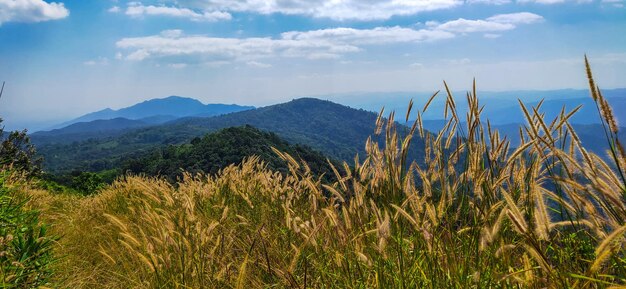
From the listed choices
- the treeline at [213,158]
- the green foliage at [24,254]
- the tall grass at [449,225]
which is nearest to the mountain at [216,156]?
the treeline at [213,158]

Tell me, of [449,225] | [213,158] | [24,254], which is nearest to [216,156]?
[213,158]

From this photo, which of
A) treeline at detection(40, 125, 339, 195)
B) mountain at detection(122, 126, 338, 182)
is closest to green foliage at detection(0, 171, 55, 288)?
treeline at detection(40, 125, 339, 195)

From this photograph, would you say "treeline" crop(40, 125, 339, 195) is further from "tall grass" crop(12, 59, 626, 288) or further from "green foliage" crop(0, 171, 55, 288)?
"tall grass" crop(12, 59, 626, 288)

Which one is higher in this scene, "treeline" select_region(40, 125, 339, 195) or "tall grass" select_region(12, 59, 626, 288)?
"tall grass" select_region(12, 59, 626, 288)

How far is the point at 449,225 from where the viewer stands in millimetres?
2904

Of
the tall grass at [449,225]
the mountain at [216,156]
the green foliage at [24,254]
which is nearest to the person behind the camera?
the tall grass at [449,225]

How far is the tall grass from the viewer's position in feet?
6.01

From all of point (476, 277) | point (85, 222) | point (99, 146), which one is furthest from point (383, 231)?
point (99, 146)

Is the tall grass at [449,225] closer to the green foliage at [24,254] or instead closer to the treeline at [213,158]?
the green foliage at [24,254]

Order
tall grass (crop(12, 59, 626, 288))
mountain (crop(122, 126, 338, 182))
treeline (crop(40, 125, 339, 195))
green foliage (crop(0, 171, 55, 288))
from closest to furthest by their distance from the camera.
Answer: tall grass (crop(12, 59, 626, 288))
green foliage (crop(0, 171, 55, 288))
treeline (crop(40, 125, 339, 195))
mountain (crop(122, 126, 338, 182))

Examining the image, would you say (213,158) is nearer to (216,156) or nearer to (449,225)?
(216,156)

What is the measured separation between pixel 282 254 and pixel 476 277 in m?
2.50

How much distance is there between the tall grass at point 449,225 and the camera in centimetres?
183

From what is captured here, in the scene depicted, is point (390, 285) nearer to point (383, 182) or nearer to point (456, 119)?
point (383, 182)
